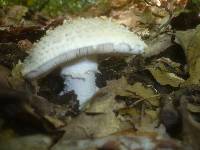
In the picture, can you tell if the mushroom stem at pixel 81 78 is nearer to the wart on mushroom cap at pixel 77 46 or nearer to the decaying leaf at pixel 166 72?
the wart on mushroom cap at pixel 77 46

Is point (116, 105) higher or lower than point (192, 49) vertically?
lower

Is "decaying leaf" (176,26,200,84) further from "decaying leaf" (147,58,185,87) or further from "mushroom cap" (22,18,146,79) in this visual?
"mushroom cap" (22,18,146,79)

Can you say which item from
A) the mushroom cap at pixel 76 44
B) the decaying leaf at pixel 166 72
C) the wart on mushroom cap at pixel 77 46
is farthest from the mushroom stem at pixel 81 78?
the decaying leaf at pixel 166 72

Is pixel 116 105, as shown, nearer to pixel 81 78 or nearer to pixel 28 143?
pixel 81 78

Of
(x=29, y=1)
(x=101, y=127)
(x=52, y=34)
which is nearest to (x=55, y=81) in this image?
(x=52, y=34)

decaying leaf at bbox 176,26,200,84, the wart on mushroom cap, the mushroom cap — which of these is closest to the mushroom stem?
the wart on mushroom cap

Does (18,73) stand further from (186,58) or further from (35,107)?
(186,58)

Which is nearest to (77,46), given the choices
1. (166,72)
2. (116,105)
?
(116,105)

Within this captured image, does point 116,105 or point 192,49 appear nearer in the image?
point 116,105

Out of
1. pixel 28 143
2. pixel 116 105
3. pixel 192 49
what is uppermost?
pixel 192 49
